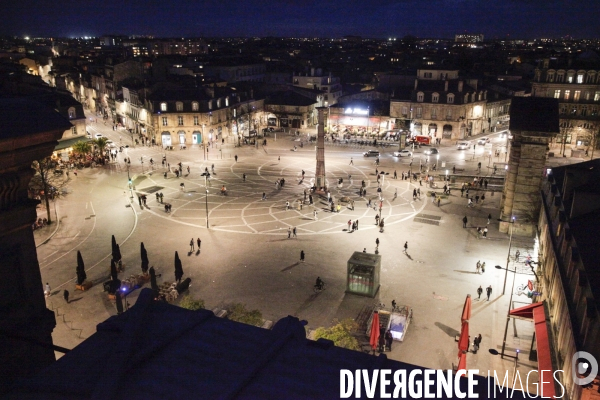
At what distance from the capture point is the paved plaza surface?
89.3 feet

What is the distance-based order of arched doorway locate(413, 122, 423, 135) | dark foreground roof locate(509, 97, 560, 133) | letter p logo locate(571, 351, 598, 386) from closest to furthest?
1. letter p logo locate(571, 351, 598, 386)
2. dark foreground roof locate(509, 97, 560, 133)
3. arched doorway locate(413, 122, 423, 135)

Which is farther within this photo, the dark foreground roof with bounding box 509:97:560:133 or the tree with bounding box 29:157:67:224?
the tree with bounding box 29:157:67:224

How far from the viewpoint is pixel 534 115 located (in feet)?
129

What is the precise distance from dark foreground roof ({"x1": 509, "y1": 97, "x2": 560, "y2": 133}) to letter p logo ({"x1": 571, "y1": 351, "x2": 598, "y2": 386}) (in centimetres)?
2664

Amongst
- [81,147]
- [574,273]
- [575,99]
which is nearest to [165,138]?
[81,147]

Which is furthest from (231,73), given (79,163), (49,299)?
(49,299)

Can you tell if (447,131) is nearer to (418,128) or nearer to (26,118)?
(418,128)

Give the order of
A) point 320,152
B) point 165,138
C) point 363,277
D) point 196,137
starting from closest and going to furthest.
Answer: point 363,277
point 320,152
point 165,138
point 196,137

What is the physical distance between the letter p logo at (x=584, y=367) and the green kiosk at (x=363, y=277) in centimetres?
1410

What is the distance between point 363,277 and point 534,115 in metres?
22.4

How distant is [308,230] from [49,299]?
21.0m

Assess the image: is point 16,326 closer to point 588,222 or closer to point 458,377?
point 458,377

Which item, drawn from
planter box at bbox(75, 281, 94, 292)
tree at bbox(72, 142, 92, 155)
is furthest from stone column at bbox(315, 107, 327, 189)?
tree at bbox(72, 142, 92, 155)

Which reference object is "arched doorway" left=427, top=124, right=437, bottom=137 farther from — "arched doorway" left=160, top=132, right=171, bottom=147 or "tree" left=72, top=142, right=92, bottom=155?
"tree" left=72, top=142, right=92, bottom=155
